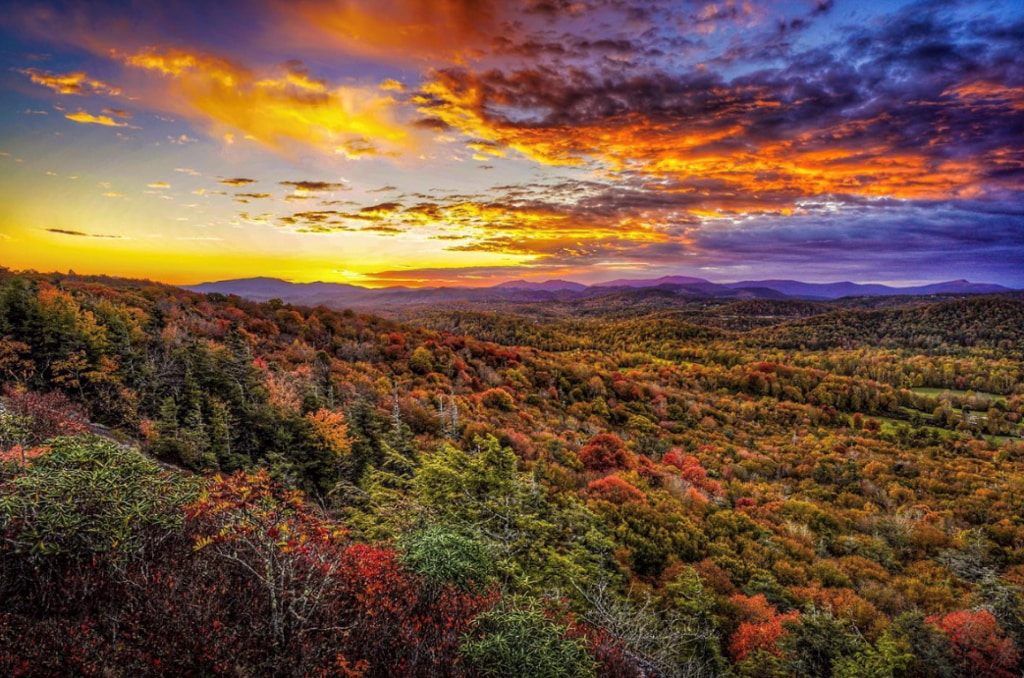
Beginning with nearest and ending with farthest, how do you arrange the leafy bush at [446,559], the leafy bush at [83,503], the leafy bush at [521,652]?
the leafy bush at [83,503], the leafy bush at [521,652], the leafy bush at [446,559]

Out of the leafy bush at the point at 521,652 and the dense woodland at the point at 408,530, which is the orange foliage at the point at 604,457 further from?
the leafy bush at the point at 521,652

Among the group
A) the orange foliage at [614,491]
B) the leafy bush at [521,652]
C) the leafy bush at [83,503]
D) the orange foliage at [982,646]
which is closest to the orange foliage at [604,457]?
the orange foliage at [614,491]

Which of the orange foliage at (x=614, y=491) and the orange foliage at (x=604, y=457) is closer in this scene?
the orange foliage at (x=614, y=491)

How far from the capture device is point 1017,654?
27.1 feet

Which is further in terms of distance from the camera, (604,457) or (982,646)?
(604,457)

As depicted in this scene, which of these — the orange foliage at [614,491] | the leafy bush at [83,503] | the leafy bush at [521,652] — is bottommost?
the orange foliage at [614,491]

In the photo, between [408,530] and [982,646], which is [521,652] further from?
[982,646]

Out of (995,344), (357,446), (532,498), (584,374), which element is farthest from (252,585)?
(995,344)

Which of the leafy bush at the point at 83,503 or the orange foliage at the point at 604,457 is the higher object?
the leafy bush at the point at 83,503

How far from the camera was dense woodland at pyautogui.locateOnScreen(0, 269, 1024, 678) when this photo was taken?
4.54m

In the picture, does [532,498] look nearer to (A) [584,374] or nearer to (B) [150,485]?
(B) [150,485]

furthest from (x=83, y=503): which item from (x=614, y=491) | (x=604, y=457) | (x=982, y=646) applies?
(x=604, y=457)

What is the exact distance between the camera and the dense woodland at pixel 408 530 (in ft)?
14.9

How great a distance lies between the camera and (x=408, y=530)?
→ 24.6 feet
